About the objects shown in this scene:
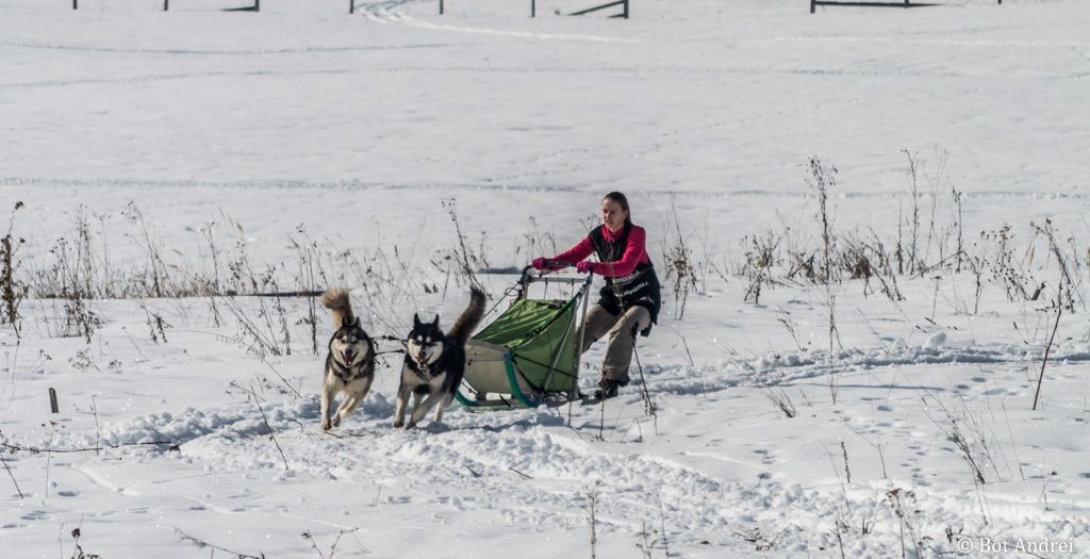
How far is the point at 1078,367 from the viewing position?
24.3ft

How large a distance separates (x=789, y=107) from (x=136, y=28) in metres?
20.4

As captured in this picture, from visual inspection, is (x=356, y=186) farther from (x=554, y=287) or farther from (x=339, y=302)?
(x=339, y=302)

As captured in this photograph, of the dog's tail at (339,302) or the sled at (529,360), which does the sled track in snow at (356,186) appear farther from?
the dog's tail at (339,302)

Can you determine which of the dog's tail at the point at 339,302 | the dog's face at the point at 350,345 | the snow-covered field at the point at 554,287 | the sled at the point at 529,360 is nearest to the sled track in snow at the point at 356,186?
the snow-covered field at the point at 554,287

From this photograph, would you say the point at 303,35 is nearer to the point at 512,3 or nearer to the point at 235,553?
the point at 512,3

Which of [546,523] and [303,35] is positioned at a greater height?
[303,35]

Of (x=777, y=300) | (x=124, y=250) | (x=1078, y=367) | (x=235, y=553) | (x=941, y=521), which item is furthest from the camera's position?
(x=124, y=250)

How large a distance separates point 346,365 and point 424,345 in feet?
1.41

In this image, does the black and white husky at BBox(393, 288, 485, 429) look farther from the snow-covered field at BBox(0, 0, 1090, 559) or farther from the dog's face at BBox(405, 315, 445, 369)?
the snow-covered field at BBox(0, 0, 1090, 559)

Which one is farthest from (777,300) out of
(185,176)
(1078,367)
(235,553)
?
(185,176)

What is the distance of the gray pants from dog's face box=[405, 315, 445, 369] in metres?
0.98

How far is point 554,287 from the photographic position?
441 inches

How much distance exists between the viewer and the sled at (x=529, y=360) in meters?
7.12

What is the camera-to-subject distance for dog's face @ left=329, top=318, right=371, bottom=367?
6.69 metres
